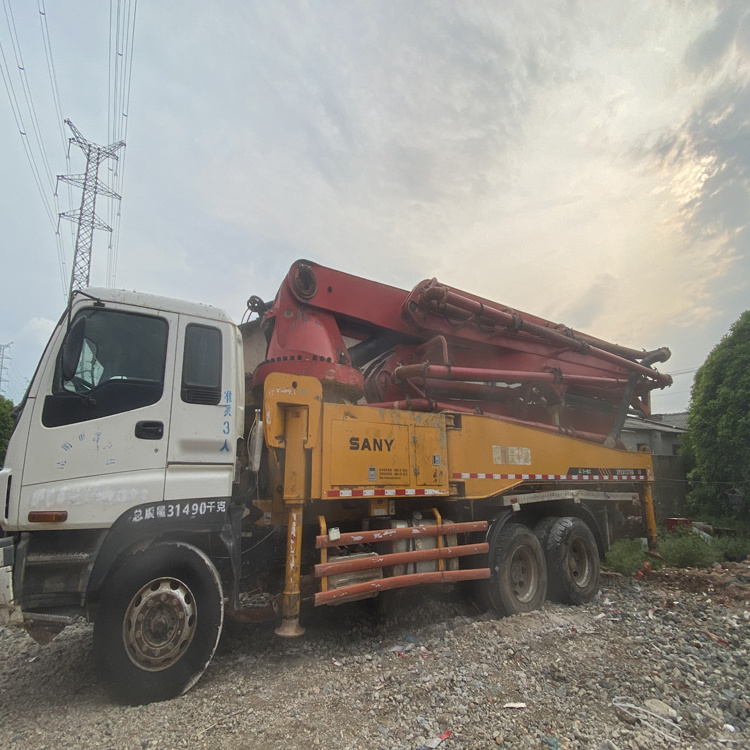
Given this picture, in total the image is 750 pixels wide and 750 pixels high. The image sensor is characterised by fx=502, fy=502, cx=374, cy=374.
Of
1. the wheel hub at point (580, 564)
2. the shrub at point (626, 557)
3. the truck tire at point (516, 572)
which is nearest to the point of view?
the truck tire at point (516, 572)

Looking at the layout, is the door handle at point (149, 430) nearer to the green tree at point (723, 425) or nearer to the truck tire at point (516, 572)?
the truck tire at point (516, 572)

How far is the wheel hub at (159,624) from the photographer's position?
310 cm

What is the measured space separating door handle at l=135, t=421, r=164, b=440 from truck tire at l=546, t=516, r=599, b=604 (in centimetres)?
439

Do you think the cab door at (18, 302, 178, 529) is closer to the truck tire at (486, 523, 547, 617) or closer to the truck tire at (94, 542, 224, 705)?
the truck tire at (94, 542, 224, 705)

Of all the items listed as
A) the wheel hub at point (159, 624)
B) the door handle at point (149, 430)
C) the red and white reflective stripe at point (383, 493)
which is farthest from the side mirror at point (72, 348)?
the red and white reflective stripe at point (383, 493)

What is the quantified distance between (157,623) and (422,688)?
177cm

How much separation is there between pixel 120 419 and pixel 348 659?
2.49 meters

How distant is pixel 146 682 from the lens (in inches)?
121

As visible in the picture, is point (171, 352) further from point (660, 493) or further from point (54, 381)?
point (660, 493)

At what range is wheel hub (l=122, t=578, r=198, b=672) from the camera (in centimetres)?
310

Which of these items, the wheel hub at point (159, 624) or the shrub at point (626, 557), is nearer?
the wheel hub at point (159, 624)

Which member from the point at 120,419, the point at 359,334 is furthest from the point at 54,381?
the point at 359,334

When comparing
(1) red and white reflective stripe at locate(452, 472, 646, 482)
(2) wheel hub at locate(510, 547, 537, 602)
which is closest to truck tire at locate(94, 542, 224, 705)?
(1) red and white reflective stripe at locate(452, 472, 646, 482)

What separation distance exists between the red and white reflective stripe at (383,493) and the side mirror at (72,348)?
196 cm
